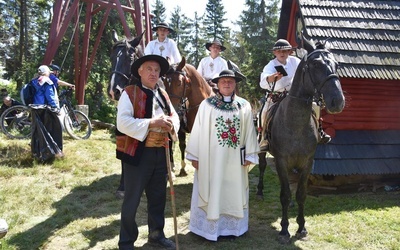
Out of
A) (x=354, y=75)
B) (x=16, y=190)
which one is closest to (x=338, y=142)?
(x=354, y=75)

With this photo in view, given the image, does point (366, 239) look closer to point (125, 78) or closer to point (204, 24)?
point (125, 78)

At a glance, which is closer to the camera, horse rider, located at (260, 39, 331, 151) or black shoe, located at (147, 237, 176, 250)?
black shoe, located at (147, 237, 176, 250)

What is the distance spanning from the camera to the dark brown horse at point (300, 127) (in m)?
4.02

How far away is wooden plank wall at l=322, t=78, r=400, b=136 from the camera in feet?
23.3

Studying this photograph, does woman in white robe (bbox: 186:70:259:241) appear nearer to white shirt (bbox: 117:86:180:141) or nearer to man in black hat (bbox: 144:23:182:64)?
white shirt (bbox: 117:86:180:141)

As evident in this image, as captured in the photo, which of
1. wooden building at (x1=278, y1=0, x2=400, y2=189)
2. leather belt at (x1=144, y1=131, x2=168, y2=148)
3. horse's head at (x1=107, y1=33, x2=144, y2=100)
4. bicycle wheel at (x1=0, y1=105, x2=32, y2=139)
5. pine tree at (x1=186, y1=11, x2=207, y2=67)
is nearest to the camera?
leather belt at (x1=144, y1=131, x2=168, y2=148)

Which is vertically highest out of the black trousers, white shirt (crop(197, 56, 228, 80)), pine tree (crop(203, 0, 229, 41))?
pine tree (crop(203, 0, 229, 41))

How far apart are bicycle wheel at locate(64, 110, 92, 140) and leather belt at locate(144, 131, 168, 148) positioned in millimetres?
6675

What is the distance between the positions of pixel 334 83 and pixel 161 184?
7.79ft

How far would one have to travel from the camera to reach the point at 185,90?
6.05 m

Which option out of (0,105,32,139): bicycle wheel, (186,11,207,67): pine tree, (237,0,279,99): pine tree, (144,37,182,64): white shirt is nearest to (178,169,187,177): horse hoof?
(144,37,182,64): white shirt

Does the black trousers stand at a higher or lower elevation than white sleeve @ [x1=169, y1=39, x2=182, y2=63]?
lower

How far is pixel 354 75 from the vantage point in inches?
252

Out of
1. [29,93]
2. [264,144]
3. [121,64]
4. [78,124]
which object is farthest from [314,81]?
[78,124]
